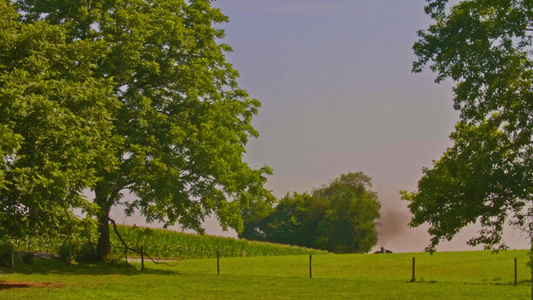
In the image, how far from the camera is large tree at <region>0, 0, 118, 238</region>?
72.8 ft

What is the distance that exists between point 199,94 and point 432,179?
15580mm

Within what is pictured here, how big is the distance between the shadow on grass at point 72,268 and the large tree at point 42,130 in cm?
895

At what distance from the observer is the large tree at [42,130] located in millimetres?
22203

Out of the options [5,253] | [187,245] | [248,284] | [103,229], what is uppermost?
[103,229]

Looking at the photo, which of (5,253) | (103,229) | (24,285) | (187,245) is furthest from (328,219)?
(24,285)

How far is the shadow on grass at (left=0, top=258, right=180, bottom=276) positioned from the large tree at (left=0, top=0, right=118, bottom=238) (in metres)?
8.95

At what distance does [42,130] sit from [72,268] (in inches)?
576

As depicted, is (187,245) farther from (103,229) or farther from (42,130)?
(42,130)

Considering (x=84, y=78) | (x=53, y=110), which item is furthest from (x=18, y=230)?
(x=84, y=78)

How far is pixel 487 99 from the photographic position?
27578mm

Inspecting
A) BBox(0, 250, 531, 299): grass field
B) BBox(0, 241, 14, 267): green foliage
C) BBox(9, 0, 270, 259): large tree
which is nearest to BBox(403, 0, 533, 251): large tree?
BBox(0, 250, 531, 299): grass field

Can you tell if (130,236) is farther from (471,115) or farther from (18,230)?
(471,115)

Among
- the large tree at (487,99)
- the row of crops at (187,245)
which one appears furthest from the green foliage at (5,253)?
the large tree at (487,99)

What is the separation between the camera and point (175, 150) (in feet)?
123
